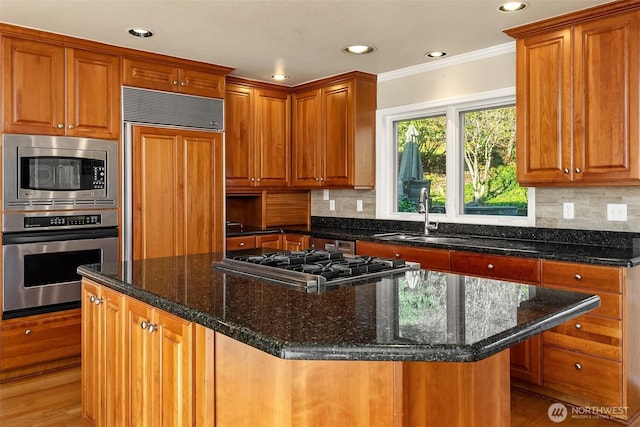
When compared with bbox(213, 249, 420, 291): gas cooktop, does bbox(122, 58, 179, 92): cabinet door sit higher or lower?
higher

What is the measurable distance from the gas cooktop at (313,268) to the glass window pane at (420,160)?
7.24 feet

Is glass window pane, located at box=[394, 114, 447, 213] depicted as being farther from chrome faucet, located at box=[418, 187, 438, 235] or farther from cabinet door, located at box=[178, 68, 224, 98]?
cabinet door, located at box=[178, 68, 224, 98]

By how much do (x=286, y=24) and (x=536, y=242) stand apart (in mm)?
2183

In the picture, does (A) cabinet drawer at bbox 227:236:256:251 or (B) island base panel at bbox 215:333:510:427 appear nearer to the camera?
(B) island base panel at bbox 215:333:510:427

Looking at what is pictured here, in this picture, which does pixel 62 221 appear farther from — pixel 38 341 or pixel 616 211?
pixel 616 211

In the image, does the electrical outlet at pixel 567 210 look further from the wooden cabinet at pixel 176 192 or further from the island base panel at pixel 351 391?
the wooden cabinet at pixel 176 192

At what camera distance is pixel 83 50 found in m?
3.58

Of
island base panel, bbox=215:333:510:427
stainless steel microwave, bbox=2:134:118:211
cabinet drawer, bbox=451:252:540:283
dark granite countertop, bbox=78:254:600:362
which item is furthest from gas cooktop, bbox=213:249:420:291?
stainless steel microwave, bbox=2:134:118:211

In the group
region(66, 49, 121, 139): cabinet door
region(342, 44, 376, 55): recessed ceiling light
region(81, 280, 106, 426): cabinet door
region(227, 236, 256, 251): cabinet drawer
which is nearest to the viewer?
region(81, 280, 106, 426): cabinet door

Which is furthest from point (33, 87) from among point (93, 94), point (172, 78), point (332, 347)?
point (332, 347)

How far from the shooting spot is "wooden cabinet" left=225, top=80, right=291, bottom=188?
15.4 ft

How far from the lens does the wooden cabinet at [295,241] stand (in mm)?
4594

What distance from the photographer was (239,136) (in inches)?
186

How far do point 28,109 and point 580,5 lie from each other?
11.2 ft
